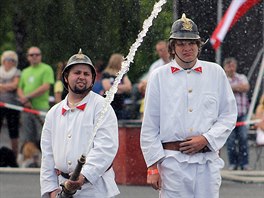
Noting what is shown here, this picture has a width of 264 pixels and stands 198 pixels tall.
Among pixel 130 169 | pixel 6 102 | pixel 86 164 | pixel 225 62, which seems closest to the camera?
pixel 86 164

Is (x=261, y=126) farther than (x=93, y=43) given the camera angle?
Yes

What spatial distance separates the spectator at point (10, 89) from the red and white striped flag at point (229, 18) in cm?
290

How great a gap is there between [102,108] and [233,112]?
971 millimetres

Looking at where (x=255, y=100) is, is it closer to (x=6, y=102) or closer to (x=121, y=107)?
(x=121, y=107)

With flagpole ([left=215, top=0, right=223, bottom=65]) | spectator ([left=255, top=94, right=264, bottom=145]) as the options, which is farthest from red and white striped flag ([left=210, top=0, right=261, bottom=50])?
spectator ([left=255, top=94, right=264, bottom=145])

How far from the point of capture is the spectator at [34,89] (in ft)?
56.0

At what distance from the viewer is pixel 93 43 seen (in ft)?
51.6

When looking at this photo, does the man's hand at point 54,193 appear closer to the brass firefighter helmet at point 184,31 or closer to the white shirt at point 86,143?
the white shirt at point 86,143

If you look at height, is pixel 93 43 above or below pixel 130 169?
above

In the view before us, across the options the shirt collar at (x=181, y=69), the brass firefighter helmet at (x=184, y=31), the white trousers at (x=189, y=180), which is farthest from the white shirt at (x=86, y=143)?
the brass firefighter helmet at (x=184, y=31)

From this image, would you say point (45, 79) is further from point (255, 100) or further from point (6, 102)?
point (255, 100)

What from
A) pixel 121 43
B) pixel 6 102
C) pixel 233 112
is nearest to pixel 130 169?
pixel 121 43

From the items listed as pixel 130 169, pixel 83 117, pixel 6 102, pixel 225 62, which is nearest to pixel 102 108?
pixel 83 117

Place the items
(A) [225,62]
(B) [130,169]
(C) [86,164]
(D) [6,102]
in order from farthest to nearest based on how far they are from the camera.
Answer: (D) [6,102], (A) [225,62], (B) [130,169], (C) [86,164]
